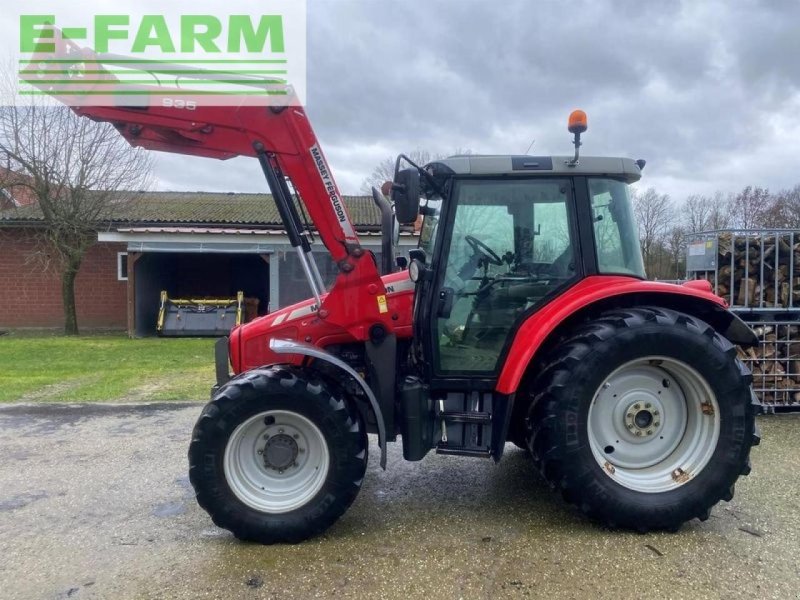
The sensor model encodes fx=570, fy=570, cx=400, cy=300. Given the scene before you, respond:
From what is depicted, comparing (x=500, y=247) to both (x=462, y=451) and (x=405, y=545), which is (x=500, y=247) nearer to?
(x=462, y=451)

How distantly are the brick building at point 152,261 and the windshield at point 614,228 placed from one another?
9477mm

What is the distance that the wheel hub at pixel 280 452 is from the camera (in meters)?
3.24

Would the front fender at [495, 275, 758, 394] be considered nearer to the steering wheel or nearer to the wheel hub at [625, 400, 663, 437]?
the steering wheel

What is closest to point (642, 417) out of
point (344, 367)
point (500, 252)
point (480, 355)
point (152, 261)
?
point (480, 355)

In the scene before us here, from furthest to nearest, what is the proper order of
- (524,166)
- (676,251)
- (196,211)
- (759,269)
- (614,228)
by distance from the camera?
(676,251)
(196,211)
(759,269)
(614,228)
(524,166)

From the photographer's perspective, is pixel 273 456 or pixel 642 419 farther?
pixel 642 419

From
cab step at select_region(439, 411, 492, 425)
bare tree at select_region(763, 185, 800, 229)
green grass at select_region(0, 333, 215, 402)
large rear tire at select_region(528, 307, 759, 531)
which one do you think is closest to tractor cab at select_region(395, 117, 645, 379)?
cab step at select_region(439, 411, 492, 425)

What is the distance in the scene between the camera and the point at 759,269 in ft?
19.5

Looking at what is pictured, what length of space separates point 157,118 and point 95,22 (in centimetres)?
228

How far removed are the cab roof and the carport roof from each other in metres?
11.3

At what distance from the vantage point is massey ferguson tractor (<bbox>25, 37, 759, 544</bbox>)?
10.3 feet

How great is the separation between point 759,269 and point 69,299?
1507cm

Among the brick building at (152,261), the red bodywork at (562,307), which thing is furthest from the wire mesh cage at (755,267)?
the brick building at (152,261)

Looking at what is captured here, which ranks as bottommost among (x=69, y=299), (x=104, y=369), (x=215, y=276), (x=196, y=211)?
(x=104, y=369)
